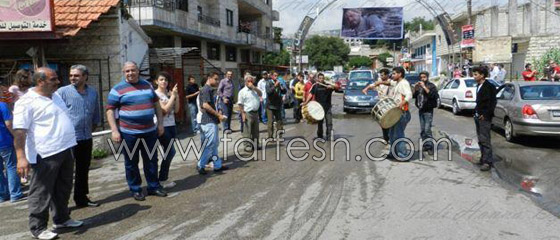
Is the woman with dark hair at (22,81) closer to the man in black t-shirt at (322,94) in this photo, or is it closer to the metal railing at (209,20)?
the man in black t-shirt at (322,94)

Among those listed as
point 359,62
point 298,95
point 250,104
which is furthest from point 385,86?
point 359,62

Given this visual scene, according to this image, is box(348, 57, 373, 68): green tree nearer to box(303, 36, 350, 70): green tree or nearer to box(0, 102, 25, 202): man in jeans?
box(303, 36, 350, 70): green tree

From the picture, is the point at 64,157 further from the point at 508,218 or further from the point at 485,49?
the point at 485,49

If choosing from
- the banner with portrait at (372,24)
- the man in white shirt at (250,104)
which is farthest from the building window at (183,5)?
the banner with portrait at (372,24)

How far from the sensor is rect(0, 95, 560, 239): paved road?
5.04m

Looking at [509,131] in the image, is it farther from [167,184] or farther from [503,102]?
[167,184]

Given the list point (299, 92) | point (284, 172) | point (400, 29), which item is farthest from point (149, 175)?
point (400, 29)

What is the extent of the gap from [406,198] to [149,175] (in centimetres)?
349

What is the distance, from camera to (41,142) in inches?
193

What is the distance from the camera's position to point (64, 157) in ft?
16.8

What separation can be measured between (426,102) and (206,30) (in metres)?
16.5

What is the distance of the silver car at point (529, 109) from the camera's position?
9945 mm

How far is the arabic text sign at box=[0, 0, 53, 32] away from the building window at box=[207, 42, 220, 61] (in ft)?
53.5

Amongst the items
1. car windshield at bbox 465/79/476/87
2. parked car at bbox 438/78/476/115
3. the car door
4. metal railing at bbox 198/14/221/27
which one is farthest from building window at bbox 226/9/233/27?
the car door
